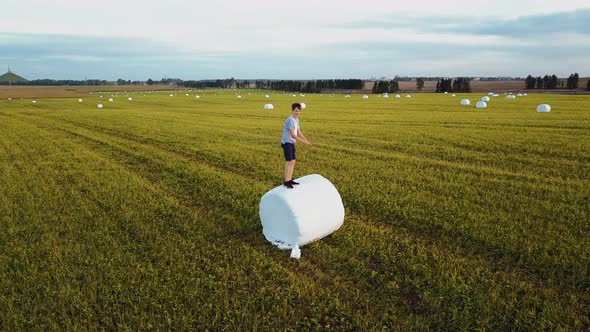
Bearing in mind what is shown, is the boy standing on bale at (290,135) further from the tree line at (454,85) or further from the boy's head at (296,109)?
the tree line at (454,85)

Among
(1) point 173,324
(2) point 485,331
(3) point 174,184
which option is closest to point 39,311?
(1) point 173,324

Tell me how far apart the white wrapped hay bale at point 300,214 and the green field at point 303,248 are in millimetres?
303

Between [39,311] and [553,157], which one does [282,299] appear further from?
[553,157]

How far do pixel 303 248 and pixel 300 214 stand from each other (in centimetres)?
76

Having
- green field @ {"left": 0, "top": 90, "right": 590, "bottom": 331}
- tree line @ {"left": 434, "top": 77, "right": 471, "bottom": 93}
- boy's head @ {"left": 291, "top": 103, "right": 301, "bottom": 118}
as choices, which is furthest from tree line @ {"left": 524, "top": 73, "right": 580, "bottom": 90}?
boy's head @ {"left": 291, "top": 103, "right": 301, "bottom": 118}

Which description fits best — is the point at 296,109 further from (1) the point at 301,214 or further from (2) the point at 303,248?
(2) the point at 303,248

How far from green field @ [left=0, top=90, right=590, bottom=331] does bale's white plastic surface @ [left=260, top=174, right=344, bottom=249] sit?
29cm

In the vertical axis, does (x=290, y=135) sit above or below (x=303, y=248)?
above

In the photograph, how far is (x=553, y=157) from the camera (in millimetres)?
16484

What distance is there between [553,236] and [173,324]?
7.63 meters

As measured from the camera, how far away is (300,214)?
8.05 m

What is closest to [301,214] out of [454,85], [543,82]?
[454,85]

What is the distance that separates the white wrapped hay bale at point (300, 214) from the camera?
8.04 m

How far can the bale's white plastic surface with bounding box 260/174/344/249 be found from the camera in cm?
805
